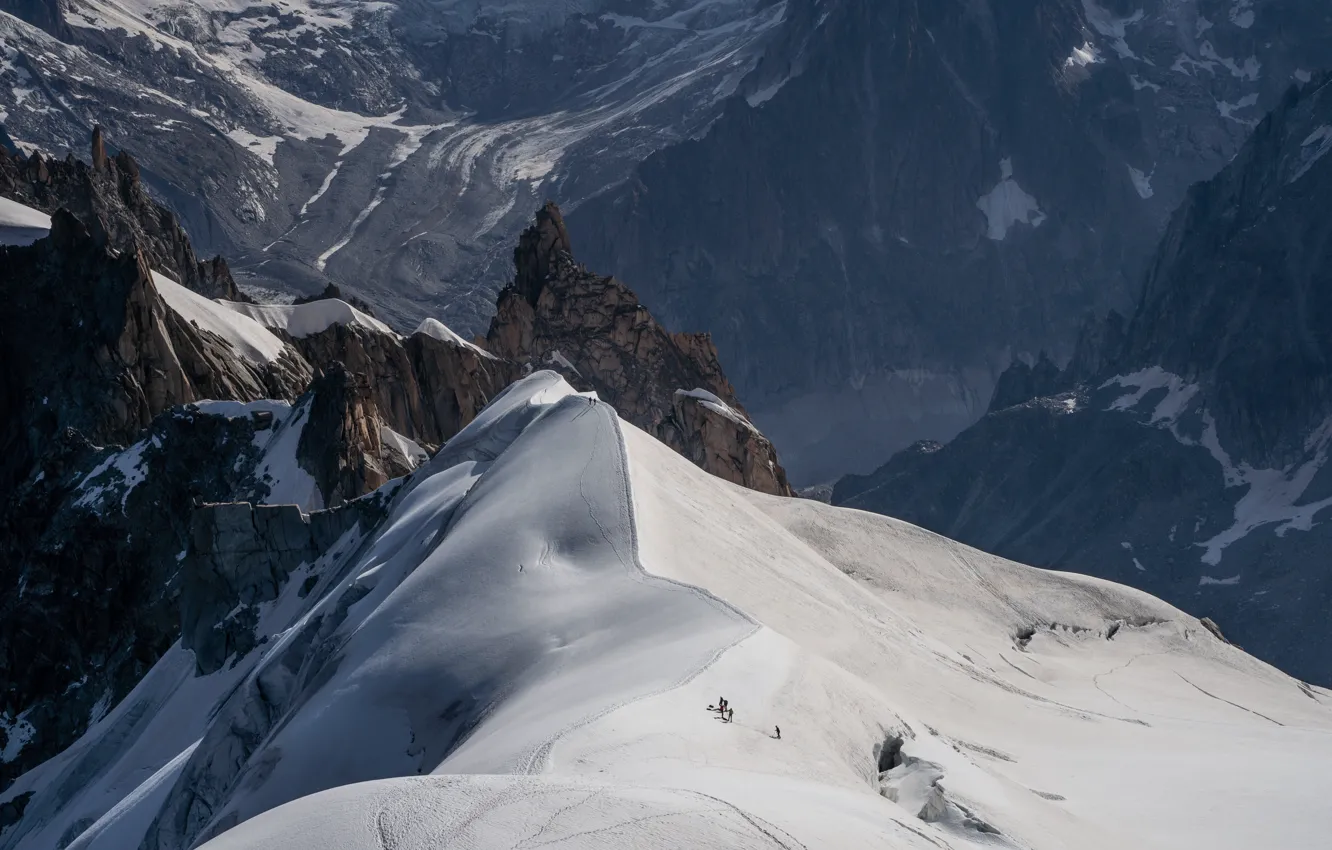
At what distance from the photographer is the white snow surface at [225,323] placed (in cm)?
9981

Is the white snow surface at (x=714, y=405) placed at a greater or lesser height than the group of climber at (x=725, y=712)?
lesser

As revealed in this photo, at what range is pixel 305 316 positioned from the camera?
115312mm

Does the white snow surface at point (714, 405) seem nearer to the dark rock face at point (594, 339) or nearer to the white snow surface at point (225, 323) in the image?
the white snow surface at point (225, 323)

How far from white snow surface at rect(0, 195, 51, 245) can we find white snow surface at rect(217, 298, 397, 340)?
12958 mm

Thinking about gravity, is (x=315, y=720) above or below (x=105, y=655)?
above

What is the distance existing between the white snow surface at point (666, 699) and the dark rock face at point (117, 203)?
67.7 m

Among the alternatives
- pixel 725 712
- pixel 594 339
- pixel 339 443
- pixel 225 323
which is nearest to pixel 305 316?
pixel 225 323

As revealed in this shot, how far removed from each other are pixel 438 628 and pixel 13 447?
195 ft

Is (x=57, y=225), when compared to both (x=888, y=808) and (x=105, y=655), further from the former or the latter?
(x=888, y=808)

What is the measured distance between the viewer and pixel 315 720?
126ft

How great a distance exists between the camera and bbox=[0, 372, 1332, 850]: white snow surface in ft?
89.0

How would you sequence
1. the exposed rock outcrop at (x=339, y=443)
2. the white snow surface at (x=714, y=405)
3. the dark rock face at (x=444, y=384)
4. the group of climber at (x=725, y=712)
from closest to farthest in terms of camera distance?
the group of climber at (x=725, y=712), the exposed rock outcrop at (x=339, y=443), the white snow surface at (x=714, y=405), the dark rock face at (x=444, y=384)

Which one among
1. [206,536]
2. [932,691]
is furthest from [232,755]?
[206,536]

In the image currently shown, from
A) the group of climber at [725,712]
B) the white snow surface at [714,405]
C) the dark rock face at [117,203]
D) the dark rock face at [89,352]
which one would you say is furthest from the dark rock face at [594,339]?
the group of climber at [725,712]
